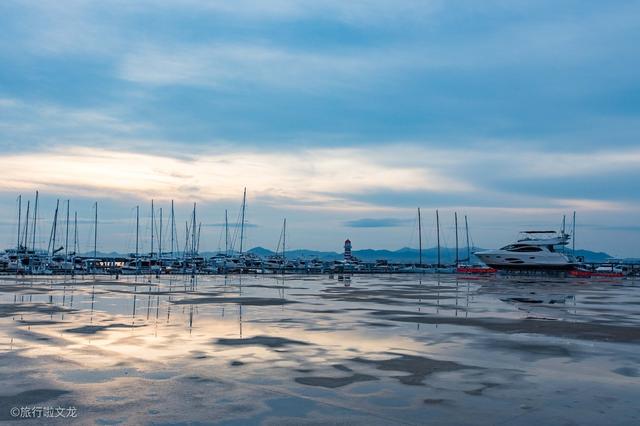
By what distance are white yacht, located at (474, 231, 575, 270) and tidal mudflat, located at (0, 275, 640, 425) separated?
60.3m

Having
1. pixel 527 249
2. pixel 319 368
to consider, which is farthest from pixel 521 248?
pixel 319 368

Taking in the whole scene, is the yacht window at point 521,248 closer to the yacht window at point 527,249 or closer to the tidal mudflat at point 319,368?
the yacht window at point 527,249

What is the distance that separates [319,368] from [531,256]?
75.2 meters

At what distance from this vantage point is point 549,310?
2639 centimetres

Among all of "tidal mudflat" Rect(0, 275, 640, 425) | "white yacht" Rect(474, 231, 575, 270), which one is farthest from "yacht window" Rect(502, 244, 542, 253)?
"tidal mudflat" Rect(0, 275, 640, 425)

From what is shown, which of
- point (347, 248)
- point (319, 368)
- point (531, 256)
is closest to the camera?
point (319, 368)

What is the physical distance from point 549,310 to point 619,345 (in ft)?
35.5

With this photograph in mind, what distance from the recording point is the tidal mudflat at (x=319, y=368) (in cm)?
893

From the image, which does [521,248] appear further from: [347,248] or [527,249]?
[347,248]

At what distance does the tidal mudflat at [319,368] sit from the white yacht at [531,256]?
6034 centimetres

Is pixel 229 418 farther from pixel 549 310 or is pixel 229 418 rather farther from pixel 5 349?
pixel 549 310

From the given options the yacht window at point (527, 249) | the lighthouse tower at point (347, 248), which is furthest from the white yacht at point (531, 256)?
the lighthouse tower at point (347, 248)

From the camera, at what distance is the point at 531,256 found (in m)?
81.0

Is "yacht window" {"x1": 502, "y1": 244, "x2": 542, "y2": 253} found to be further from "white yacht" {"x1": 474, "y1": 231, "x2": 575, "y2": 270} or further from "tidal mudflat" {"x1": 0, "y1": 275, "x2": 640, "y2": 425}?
"tidal mudflat" {"x1": 0, "y1": 275, "x2": 640, "y2": 425}
